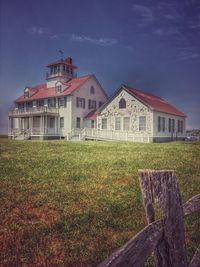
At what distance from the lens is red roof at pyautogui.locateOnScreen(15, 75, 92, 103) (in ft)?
132

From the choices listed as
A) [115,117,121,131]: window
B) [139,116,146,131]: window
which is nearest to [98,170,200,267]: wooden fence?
[139,116,146,131]: window

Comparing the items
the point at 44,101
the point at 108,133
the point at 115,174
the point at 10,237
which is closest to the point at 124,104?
the point at 108,133

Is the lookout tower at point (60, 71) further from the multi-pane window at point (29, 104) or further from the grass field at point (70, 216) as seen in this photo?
the grass field at point (70, 216)

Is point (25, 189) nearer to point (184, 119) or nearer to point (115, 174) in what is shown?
point (115, 174)

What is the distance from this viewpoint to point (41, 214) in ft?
17.5

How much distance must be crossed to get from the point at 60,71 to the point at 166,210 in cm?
4398

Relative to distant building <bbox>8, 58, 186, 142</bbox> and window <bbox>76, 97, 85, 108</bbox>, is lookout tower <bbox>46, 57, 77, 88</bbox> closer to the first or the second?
distant building <bbox>8, 58, 186, 142</bbox>

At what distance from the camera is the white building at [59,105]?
39875 mm

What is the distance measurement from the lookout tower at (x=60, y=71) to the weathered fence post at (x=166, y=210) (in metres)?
43.7

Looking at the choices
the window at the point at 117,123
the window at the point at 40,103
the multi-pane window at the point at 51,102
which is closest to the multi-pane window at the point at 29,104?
the window at the point at 40,103

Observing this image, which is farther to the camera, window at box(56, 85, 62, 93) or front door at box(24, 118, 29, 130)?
front door at box(24, 118, 29, 130)

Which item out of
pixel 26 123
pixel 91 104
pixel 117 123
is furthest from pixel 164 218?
pixel 26 123

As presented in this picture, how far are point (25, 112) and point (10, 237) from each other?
40.8m

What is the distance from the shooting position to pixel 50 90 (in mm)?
44438
